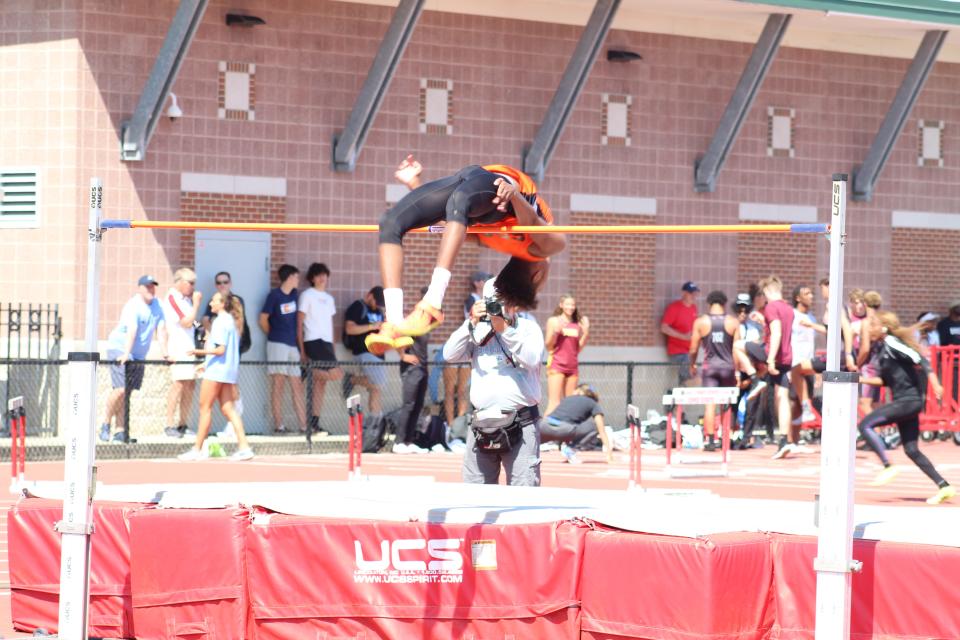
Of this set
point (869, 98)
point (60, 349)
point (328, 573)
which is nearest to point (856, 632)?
point (328, 573)

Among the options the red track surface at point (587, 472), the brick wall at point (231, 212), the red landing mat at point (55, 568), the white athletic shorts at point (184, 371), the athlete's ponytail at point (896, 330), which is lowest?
the red track surface at point (587, 472)

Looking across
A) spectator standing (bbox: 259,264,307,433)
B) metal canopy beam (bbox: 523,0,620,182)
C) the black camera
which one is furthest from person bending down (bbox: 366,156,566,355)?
metal canopy beam (bbox: 523,0,620,182)

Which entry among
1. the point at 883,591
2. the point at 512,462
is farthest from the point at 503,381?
the point at 883,591

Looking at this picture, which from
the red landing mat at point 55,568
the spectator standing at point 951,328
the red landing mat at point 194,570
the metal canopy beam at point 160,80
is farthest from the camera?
the spectator standing at point 951,328

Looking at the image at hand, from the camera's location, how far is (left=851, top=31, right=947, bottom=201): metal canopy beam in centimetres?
2430

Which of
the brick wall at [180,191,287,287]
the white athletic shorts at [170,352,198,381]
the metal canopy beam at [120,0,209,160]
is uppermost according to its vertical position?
the metal canopy beam at [120,0,209,160]

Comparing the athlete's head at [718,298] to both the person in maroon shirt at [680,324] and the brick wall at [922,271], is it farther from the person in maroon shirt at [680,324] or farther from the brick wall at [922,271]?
the brick wall at [922,271]

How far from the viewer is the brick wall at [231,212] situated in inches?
787

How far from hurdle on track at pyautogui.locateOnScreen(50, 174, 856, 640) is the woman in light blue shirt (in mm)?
8833

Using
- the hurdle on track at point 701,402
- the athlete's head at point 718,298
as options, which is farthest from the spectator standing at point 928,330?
the hurdle on track at point 701,402

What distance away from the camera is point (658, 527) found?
25.6 ft

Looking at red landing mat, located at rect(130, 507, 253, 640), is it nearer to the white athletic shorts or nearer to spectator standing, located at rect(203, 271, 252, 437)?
spectator standing, located at rect(203, 271, 252, 437)

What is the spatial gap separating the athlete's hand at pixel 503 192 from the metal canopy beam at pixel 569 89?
1375 cm

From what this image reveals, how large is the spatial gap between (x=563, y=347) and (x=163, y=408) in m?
4.99
